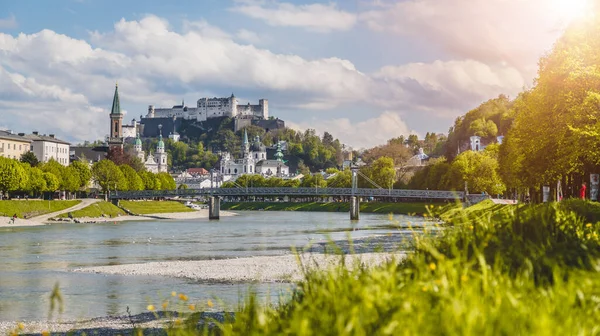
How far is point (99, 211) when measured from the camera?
122 metres

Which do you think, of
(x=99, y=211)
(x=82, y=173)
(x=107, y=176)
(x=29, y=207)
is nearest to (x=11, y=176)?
(x=29, y=207)

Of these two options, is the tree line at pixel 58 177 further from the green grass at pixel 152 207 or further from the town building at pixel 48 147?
the town building at pixel 48 147

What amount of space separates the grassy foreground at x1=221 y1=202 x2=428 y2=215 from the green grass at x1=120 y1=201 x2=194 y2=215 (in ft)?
90.7

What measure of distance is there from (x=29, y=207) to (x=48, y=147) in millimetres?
73679

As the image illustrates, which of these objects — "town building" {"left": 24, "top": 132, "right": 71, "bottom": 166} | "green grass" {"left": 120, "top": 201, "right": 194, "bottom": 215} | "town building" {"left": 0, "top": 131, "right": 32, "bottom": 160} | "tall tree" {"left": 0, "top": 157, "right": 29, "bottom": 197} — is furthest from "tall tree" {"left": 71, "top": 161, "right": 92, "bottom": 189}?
"town building" {"left": 24, "top": 132, "right": 71, "bottom": 166}

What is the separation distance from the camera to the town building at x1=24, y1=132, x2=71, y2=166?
573 feet

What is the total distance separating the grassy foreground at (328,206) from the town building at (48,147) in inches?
1419

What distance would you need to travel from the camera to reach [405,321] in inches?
338

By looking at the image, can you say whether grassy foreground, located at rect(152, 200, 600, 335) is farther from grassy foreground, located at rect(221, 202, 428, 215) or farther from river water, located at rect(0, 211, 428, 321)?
grassy foreground, located at rect(221, 202, 428, 215)

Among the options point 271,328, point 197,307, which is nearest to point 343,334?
point 271,328

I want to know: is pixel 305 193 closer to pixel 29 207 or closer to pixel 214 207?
pixel 214 207

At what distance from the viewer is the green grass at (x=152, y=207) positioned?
13776 cm

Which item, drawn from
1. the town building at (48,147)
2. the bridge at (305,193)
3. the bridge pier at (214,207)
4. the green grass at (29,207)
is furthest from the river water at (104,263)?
the town building at (48,147)

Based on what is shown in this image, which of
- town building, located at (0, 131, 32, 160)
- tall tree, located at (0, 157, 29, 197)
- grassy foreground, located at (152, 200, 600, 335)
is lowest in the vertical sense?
grassy foreground, located at (152, 200, 600, 335)
